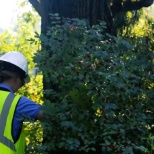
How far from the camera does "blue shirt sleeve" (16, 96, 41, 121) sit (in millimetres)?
3209

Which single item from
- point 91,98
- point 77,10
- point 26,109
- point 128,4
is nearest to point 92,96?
point 91,98

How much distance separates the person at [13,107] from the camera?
3.03 meters

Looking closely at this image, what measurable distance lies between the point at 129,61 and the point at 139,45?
1.98 ft

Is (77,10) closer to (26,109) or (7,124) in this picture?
(26,109)

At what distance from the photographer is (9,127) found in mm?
3064

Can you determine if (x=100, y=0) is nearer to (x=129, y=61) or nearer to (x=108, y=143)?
(x=129, y=61)

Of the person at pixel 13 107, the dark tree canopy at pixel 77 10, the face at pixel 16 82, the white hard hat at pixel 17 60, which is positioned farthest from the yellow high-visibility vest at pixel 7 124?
the dark tree canopy at pixel 77 10

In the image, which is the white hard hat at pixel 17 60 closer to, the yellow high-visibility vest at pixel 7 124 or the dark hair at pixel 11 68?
the dark hair at pixel 11 68

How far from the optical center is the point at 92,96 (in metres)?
3.56

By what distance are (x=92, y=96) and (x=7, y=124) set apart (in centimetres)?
75

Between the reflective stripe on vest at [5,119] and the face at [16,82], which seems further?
the face at [16,82]

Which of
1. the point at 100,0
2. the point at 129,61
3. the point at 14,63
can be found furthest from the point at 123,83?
the point at 100,0

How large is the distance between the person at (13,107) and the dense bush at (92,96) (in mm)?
231

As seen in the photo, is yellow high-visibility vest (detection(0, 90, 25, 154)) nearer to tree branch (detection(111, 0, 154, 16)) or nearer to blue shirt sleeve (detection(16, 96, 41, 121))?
blue shirt sleeve (detection(16, 96, 41, 121))
